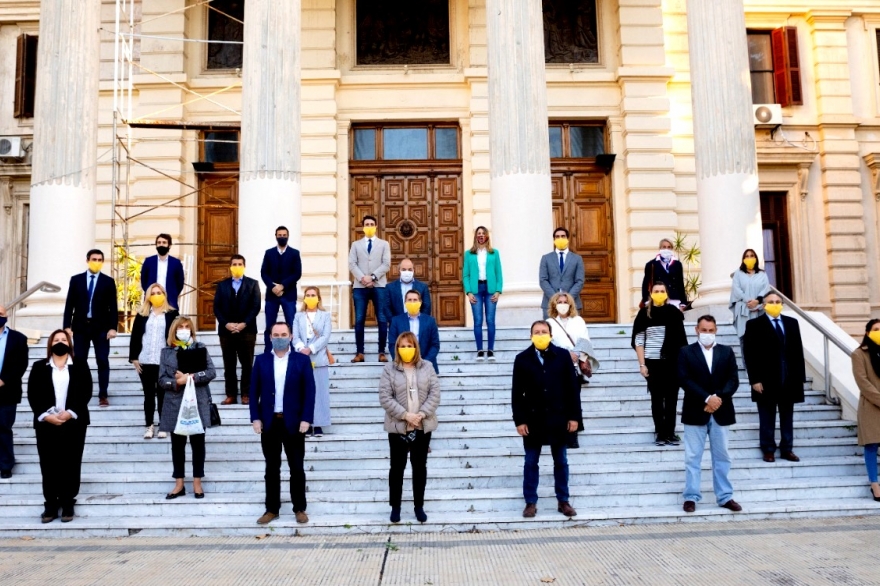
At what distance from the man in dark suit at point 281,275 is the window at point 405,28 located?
880 centimetres

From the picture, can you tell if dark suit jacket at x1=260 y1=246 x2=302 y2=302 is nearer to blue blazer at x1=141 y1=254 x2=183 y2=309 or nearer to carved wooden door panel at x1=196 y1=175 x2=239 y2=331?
blue blazer at x1=141 y1=254 x2=183 y2=309

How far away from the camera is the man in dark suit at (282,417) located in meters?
7.96

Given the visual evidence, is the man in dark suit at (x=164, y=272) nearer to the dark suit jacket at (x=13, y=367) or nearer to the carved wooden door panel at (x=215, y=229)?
the dark suit jacket at (x=13, y=367)

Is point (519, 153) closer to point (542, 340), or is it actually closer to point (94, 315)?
point (542, 340)

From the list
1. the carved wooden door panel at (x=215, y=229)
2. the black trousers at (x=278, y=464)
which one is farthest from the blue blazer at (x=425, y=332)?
the carved wooden door panel at (x=215, y=229)

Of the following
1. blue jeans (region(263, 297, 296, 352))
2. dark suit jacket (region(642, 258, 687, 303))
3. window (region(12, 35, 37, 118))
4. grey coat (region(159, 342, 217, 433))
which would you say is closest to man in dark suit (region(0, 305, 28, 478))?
grey coat (region(159, 342, 217, 433))

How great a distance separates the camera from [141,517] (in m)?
8.16

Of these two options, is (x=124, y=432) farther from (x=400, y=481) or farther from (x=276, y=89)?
(x=276, y=89)

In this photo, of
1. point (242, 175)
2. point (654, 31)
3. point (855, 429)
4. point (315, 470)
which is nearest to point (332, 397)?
point (315, 470)

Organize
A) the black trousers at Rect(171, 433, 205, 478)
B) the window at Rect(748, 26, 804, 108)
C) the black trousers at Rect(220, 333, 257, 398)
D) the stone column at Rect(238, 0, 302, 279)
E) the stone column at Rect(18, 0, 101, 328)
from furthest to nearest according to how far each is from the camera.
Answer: the window at Rect(748, 26, 804, 108) < the stone column at Rect(18, 0, 101, 328) < the stone column at Rect(238, 0, 302, 279) < the black trousers at Rect(220, 333, 257, 398) < the black trousers at Rect(171, 433, 205, 478)

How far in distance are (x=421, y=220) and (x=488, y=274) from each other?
7.06 meters

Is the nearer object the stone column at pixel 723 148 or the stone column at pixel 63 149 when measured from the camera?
the stone column at pixel 63 149

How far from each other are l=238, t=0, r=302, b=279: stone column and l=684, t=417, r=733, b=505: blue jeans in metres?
7.31

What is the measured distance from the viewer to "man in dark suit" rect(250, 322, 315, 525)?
7.96m
